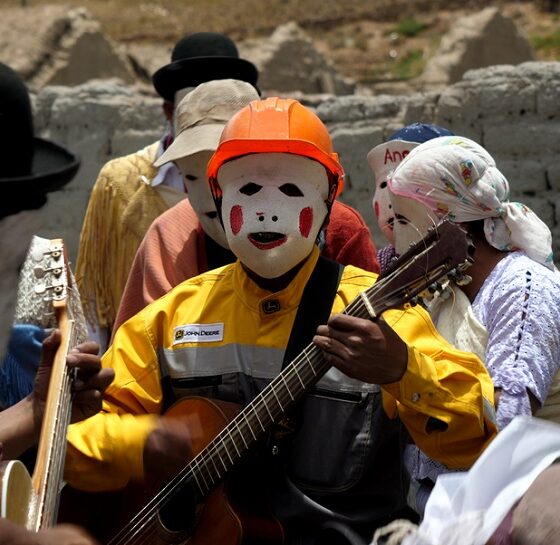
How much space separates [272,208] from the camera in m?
3.61

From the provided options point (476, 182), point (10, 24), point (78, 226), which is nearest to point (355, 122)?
point (78, 226)

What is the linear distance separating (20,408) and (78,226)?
423cm

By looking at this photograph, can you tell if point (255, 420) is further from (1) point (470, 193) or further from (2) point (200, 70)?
(2) point (200, 70)

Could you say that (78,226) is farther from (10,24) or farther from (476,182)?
(10,24)

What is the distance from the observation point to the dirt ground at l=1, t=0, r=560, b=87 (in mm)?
19188

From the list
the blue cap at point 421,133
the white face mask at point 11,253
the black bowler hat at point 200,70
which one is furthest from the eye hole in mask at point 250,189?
the black bowler hat at point 200,70

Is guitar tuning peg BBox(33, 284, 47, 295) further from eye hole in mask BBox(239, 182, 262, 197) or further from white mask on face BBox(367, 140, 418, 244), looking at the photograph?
white mask on face BBox(367, 140, 418, 244)

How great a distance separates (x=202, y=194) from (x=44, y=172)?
5.28 ft

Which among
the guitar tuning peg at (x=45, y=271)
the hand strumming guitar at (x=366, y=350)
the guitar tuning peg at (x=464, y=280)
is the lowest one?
the guitar tuning peg at (x=45, y=271)

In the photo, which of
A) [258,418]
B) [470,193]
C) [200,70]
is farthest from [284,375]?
[200,70]

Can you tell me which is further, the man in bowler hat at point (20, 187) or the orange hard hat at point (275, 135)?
the orange hard hat at point (275, 135)

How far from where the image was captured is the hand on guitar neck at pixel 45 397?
3264 mm

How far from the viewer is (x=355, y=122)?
272 inches

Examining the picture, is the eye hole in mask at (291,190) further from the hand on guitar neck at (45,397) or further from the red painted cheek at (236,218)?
the hand on guitar neck at (45,397)
